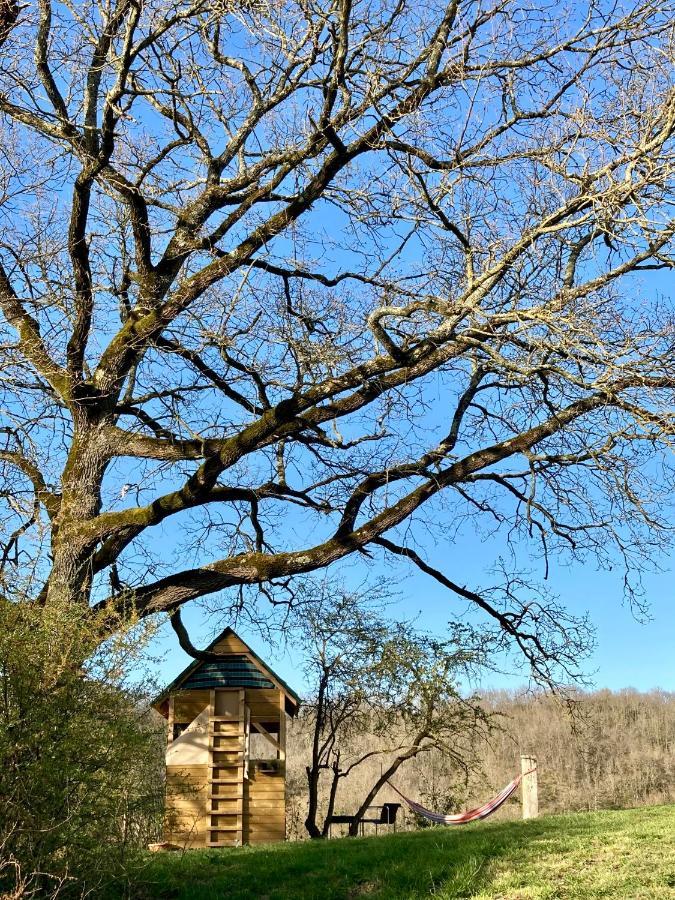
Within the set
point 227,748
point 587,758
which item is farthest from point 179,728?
point 587,758

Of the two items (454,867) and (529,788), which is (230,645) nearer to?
(529,788)

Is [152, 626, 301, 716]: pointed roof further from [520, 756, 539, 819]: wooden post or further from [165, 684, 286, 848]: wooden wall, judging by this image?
[520, 756, 539, 819]: wooden post

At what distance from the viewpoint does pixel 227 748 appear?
11.9 m

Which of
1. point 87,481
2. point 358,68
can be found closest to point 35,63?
point 358,68

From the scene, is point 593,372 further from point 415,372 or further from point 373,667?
point 373,667

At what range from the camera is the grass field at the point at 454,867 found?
21.7ft

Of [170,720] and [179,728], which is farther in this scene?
[179,728]

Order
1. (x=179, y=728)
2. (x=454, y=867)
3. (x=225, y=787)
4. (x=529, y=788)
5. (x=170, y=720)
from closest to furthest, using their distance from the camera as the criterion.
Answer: (x=454, y=867)
(x=225, y=787)
(x=170, y=720)
(x=179, y=728)
(x=529, y=788)

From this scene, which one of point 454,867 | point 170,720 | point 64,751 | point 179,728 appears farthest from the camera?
point 179,728

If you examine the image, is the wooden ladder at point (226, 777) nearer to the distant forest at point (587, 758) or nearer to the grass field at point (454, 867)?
the grass field at point (454, 867)

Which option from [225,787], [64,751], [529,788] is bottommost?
[529,788]

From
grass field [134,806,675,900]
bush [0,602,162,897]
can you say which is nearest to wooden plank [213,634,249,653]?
grass field [134,806,675,900]

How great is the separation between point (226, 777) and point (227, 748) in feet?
1.30

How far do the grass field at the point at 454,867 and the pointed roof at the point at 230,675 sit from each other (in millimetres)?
2880
